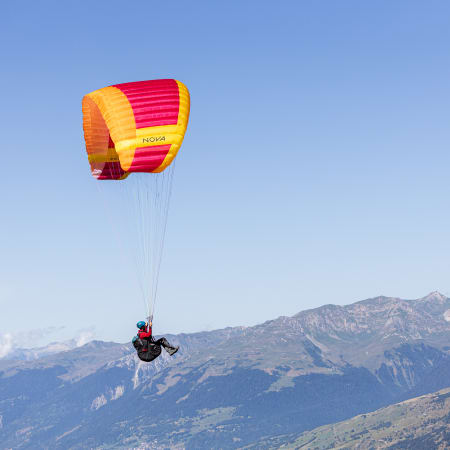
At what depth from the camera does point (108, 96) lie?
51.2m

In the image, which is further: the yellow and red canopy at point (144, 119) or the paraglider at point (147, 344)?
the yellow and red canopy at point (144, 119)

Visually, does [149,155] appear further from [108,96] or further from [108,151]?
[108,151]

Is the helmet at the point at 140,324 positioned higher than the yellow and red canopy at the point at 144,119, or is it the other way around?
the yellow and red canopy at the point at 144,119

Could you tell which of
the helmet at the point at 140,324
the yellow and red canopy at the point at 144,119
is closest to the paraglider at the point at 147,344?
the helmet at the point at 140,324

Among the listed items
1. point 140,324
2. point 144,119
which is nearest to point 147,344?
point 140,324

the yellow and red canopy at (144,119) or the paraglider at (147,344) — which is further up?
A: the yellow and red canopy at (144,119)

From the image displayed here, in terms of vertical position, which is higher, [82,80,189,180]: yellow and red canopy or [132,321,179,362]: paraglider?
[82,80,189,180]: yellow and red canopy

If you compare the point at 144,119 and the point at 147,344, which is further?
the point at 144,119

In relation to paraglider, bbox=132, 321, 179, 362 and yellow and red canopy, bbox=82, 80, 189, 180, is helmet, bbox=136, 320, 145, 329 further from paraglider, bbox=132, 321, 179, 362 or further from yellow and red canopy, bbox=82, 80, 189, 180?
yellow and red canopy, bbox=82, 80, 189, 180

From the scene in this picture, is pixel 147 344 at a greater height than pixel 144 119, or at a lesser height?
lesser

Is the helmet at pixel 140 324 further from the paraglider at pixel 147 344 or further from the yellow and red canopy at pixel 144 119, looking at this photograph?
the yellow and red canopy at pixel 144 119

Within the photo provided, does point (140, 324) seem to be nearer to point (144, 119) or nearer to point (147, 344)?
point (147, 344)

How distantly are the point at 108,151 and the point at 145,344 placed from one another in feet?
67.2

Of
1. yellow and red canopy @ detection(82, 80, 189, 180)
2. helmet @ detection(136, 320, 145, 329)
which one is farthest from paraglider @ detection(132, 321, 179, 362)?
yellow and red canopy @ detection(82, 80, 189, 180)
